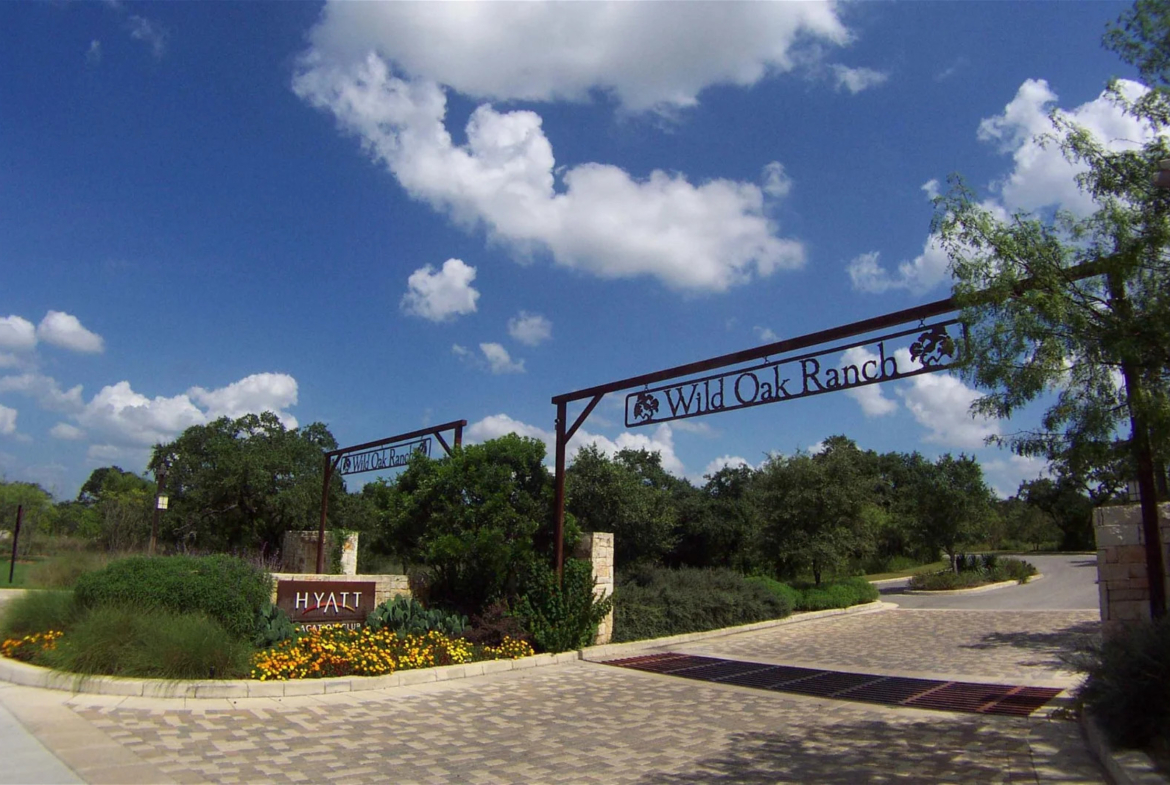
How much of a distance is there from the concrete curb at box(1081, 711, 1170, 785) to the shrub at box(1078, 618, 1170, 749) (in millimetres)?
132

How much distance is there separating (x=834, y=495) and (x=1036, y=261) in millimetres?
17135

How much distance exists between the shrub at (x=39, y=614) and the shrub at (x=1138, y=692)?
11.2 m

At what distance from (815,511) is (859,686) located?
42.2 ft

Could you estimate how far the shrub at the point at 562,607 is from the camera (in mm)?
11922

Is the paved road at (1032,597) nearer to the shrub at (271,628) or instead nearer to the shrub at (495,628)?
the shrub at (495,628)

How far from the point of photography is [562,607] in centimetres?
1224

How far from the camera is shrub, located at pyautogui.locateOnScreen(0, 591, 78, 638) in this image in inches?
388

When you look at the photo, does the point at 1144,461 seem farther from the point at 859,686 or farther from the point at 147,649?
the point at 147,649

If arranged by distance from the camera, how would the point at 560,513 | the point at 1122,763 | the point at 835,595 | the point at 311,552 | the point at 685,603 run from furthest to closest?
the point at 835,595
the point at 311,552
the point at 685,603
the point at 560,513
the point at 1122,763

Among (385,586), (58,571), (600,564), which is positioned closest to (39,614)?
(385,586)

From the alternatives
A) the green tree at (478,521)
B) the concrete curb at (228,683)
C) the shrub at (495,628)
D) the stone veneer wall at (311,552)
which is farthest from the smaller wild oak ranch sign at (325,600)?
the stone veneer wall at (311,552)

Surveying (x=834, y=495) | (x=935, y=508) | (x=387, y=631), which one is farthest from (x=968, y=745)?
(x=935, y=508)

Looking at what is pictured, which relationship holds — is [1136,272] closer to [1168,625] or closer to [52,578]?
[1168,625]

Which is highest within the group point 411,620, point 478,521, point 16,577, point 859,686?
point 478,521
